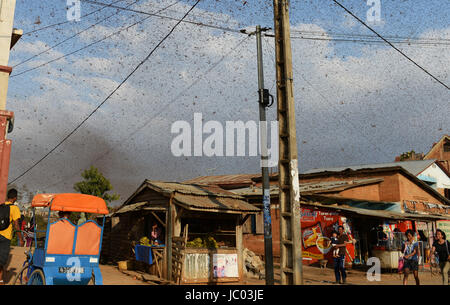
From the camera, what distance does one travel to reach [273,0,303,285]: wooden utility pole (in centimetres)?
832

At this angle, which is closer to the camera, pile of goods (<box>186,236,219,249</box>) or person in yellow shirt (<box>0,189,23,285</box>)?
person in yellow shirt (<box>0,189,23,285</box>)

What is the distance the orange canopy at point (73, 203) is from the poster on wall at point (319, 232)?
15566mm

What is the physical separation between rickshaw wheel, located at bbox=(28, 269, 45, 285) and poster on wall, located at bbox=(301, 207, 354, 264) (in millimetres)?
16527

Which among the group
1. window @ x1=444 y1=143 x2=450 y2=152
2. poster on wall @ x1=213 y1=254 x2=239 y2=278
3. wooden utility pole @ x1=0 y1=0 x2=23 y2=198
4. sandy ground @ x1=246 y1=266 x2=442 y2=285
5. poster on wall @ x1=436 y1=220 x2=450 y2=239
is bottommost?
sandy ground @ x1=246 y1=266 x2=442 y2=285

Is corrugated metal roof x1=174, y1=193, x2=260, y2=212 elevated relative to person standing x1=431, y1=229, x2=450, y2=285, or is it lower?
elevated

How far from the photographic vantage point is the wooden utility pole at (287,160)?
8.32 meters

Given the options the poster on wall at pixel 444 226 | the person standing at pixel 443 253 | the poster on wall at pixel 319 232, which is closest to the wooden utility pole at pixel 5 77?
the person standing at pixel 443 253

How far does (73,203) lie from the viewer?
872 cm

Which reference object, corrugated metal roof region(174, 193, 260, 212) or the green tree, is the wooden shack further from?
the green tree

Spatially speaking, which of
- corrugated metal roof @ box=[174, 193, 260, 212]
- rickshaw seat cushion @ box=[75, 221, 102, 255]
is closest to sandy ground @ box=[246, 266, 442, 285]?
corrugated metal roof @ box=[174, 193, 260, 212]

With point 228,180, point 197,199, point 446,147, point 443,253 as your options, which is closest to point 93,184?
point 228,180

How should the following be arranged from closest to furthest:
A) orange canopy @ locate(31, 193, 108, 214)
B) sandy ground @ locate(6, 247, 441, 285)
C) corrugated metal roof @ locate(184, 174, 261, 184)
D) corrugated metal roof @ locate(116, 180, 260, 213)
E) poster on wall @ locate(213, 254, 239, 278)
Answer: orange canopy @ locate(31, 193, 108, 214), sandy ground @ locate(6, 247, 441, 285), corrugated metal roof @ locate(116, 180, 260, 213), poster on wall @ locate(213, 254, 239, 278), corrugated metal roof @ locate(184, 174, 261, 184)

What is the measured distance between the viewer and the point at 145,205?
18.0m
